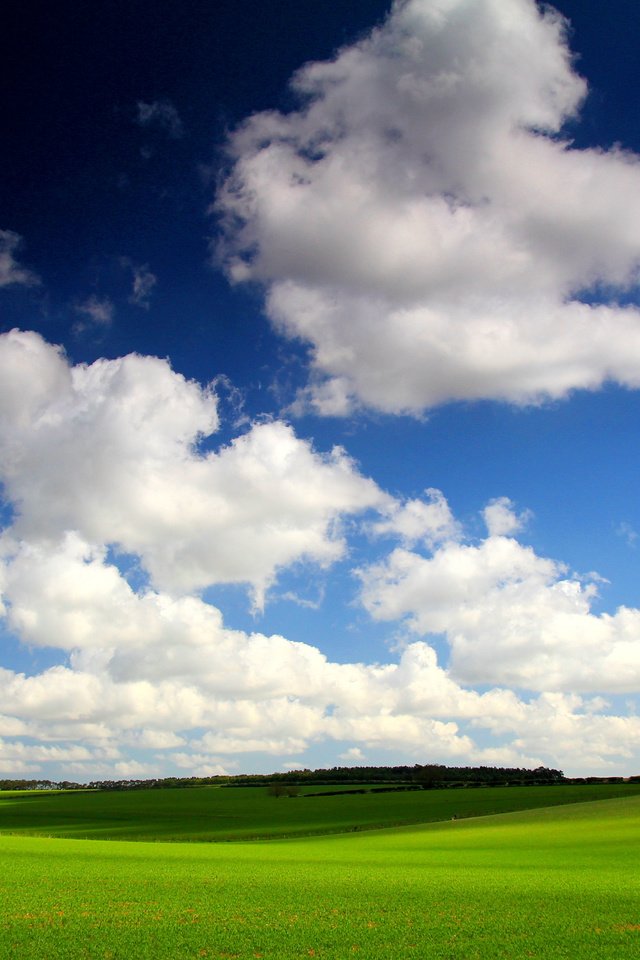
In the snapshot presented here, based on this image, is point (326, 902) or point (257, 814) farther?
point (257, 814)

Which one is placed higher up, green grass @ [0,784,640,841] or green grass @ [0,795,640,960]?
green grass @ [0,795,640,960]

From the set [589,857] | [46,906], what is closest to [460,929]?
[46,906]

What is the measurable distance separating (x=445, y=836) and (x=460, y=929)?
135ft

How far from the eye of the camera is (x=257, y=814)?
341ft

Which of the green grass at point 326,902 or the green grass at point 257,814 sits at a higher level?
the green grass at point 326,902

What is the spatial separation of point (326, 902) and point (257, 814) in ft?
266

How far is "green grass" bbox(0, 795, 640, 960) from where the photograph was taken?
21.8 metres

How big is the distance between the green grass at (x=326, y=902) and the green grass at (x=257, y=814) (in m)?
28.5

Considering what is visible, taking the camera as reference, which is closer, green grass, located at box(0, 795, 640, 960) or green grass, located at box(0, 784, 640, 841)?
green grass, located at box(0, 795, 640, 960)

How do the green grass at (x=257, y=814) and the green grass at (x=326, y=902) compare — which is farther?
the green grass at (x=257, y=814)

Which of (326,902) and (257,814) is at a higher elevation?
(326,902)

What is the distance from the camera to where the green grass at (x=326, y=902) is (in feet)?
71.6

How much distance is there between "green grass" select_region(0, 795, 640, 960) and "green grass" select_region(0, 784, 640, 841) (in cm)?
2849

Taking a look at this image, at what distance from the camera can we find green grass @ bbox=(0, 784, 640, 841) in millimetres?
81188
